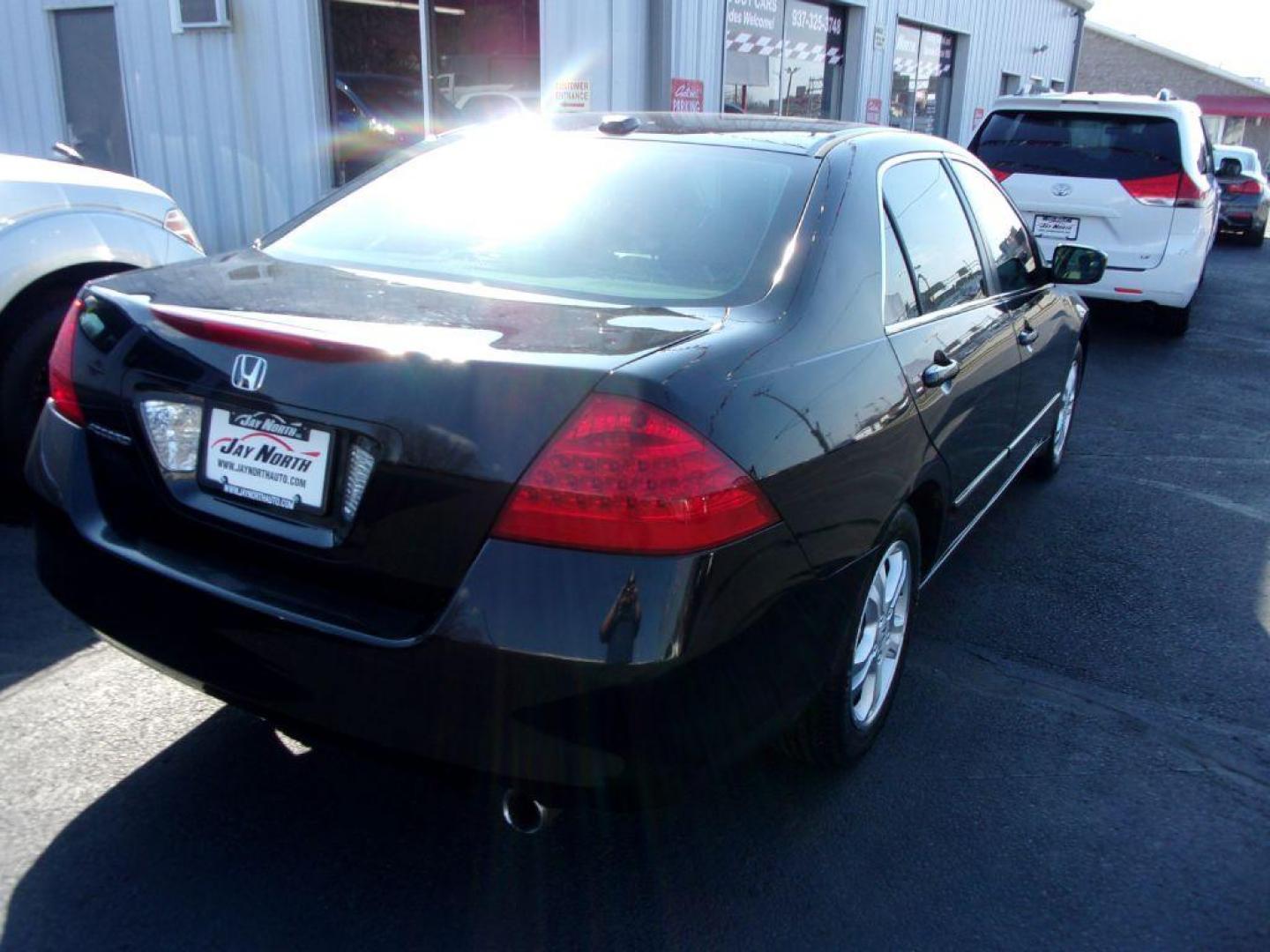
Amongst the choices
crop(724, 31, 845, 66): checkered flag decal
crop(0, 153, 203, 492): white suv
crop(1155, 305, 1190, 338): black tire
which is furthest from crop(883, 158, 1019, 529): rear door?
crop(724, 31, 845, 66): checkered flag decal

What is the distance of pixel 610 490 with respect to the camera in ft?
6.36

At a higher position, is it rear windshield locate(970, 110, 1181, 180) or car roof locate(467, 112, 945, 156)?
car roof locate(467, 112, 945, 156)

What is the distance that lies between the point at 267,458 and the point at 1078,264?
3639 mm

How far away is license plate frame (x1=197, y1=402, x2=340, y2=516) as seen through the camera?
208cm

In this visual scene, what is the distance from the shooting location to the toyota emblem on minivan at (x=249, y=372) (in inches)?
83.1

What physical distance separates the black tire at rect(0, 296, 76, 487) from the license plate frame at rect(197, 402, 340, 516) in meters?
2.49

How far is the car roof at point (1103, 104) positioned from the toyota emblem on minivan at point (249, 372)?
314 inches

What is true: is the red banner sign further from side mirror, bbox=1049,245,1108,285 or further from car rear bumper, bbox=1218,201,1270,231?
car rear bumper, bbox=1218,201,1270,231

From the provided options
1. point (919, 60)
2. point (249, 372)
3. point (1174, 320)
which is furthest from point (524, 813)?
point (919, 60)

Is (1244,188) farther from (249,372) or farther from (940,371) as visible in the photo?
(249,372)

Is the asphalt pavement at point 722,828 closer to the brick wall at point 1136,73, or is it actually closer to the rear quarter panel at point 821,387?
the rear quarter panel at point 821,387

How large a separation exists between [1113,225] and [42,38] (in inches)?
369

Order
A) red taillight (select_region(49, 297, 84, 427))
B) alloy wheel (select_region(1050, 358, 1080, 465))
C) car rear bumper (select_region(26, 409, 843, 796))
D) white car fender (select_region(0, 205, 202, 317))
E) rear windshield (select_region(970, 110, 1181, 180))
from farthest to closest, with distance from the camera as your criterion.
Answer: rear windshield (select_region(970, 110, 1181, 180)) → alloy wheel (select_region(1050, 358, 1080, 465)) → white car fender (select_region(0, 205, 202, 317)) → red taillight (select_region(49, 297, 84, 427)) → car rear bumper (select_region(26, 409, 843, 796))

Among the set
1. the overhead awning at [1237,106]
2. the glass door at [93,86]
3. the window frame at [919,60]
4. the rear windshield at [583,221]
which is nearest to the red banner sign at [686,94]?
the window frame at [919,60]
